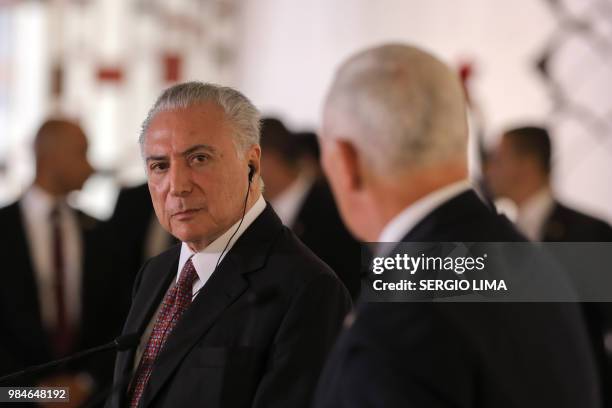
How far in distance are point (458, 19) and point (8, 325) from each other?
3.57 meters

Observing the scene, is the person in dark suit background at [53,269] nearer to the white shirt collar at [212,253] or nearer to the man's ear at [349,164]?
the white shirt collar at [212,253]

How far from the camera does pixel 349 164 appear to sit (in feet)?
4.58

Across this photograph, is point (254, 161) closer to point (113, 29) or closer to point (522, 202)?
point (522, 202)

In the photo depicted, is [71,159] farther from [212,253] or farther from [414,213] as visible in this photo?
[414,213]

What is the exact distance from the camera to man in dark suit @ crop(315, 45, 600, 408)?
1.30m

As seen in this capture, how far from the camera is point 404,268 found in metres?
1.39

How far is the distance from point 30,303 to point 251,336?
1907 millimetres

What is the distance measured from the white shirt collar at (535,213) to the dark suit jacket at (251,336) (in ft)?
7.44

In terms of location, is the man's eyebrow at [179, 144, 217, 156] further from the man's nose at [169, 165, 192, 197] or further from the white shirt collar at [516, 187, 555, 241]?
the white shirt collar at [516, 187, 555, 241]

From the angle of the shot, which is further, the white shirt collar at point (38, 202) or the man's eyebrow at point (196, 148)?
the white shirt collar at point (38, 202)

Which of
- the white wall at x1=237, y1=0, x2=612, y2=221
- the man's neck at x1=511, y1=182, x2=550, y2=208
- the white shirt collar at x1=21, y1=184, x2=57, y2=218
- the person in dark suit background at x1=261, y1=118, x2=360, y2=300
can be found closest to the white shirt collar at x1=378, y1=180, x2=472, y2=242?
the person in dark suit background at x1=261, y1=118, x2=360, y2=300

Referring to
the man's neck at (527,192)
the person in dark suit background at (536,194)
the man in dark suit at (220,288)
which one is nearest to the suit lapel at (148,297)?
the man in dark suit at (220,288)

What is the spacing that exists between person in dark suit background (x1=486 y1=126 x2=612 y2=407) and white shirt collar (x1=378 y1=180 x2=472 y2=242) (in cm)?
233

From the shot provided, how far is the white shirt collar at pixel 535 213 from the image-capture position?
4.02 metres
